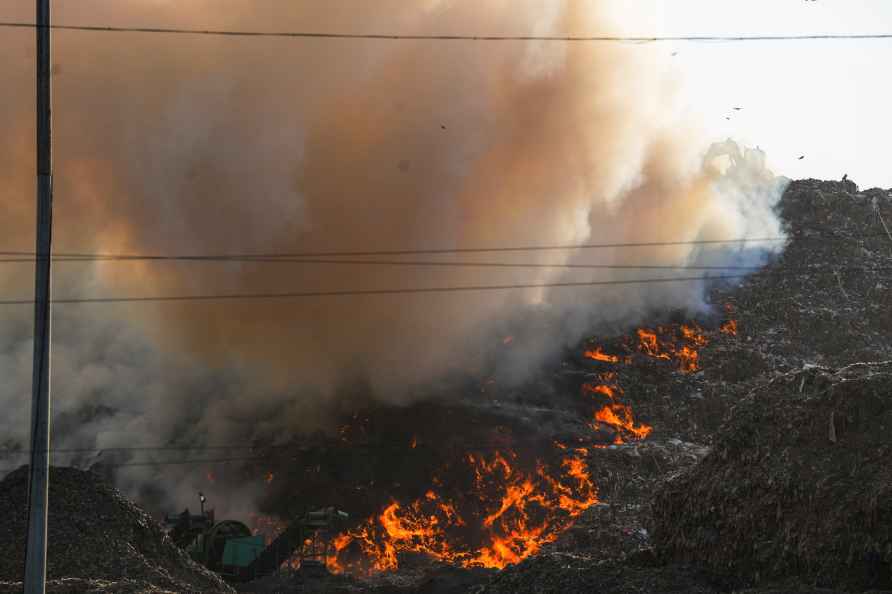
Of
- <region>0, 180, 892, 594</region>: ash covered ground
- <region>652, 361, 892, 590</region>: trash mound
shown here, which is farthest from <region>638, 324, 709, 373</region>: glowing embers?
<region>652, 361, 892, 590</region>: trash mound

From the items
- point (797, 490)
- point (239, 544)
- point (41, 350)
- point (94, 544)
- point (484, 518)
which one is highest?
point (41, 350)

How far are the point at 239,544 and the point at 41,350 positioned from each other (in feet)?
70.2

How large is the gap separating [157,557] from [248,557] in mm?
7590

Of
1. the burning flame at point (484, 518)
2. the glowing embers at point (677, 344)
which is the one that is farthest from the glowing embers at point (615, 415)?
the glowing embers at point (677, 344)

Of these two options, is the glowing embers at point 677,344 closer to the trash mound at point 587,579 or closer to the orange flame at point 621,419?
the orange flame at point 621,419

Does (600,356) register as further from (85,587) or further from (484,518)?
(85,587)

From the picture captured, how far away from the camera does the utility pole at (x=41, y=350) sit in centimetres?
1526

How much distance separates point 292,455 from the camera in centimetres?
4472

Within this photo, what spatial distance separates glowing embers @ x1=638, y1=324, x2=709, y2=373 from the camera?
52.7m

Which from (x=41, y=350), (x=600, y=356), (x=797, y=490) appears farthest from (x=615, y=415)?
(x=41, y=350)

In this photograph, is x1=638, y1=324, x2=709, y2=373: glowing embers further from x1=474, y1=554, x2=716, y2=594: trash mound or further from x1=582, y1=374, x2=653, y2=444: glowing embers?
x1=474, y1=554, x2=716, y2=594: trash mound

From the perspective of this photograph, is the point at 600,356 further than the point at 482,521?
Yes

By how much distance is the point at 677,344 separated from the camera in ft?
179

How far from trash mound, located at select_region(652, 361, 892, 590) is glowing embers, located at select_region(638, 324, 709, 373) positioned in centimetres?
2577
